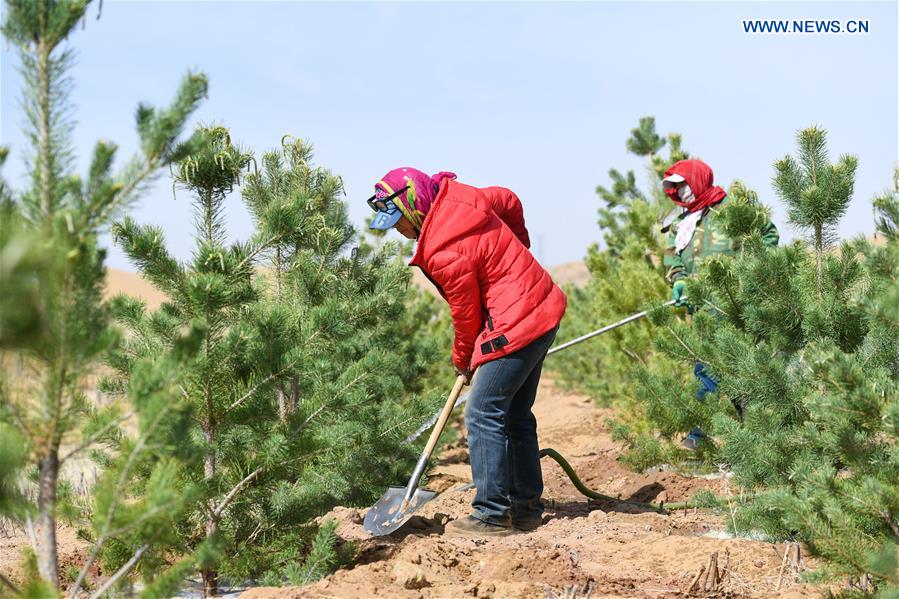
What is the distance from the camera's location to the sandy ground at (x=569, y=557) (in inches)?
140

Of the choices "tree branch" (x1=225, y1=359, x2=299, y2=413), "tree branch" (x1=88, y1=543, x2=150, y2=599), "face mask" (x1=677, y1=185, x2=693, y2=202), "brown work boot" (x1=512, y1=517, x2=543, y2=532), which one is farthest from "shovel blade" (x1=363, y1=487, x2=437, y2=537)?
"face mask" (x1=677, y1=185, x2=693, y2=202)

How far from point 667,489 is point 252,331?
3.57 meters

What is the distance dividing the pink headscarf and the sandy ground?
1583mm

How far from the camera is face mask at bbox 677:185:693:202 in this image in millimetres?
6574

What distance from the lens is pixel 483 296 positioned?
4.62 m

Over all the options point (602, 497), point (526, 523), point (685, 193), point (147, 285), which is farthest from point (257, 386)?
point (147, 285)

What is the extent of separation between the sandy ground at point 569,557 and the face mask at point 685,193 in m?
2.01

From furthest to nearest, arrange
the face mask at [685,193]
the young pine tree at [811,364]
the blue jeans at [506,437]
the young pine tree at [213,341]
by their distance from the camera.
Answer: the face mask at [685,193]
the blue jeans at [506,437]
the young pine tree at [213,341]
the young pine tree at [811,364]

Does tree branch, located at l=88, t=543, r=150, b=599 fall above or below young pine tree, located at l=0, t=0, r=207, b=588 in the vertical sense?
below

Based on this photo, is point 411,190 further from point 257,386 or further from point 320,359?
point 257,386

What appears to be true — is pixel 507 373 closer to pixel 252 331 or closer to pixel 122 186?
pixel 252 331

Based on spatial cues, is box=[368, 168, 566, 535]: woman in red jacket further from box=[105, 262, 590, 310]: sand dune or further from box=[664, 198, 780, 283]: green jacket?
box=[105, 262, 590, 310]: sand dune

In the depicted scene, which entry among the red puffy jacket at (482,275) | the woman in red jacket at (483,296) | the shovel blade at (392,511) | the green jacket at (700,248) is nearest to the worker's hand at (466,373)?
the woman in red jacket at (483,296)

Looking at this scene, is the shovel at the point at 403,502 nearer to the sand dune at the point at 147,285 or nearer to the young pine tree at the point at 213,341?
the young pine tree at the point at 213,341
